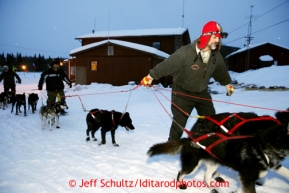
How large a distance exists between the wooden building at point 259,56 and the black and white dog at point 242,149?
34013 millimetres

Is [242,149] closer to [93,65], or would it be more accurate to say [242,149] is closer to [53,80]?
[53,80]

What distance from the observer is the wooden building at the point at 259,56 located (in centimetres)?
2973

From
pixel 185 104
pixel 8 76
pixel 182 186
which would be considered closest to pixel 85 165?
pixel 182 186

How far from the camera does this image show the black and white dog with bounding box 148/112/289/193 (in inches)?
84.8

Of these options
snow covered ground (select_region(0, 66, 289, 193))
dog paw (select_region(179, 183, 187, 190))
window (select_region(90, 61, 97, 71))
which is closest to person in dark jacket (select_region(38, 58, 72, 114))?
snow covered ground (select_region(0, 66, 289, 193))

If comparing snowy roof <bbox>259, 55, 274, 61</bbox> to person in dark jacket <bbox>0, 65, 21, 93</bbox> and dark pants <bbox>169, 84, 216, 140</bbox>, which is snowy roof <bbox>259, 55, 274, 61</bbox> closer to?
dark pants <bbox>169, 84, 216, 140</bbox>

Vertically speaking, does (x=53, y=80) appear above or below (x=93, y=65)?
below

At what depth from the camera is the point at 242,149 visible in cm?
223

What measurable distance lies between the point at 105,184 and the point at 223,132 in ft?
6.20

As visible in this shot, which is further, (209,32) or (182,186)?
(182,186)

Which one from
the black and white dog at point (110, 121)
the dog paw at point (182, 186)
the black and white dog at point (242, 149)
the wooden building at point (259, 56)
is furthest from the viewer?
the wooden building at point (259, 56)

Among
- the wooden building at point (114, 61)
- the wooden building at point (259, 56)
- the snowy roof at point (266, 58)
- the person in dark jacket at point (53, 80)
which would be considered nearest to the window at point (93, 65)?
the wooden building at point (114, 61)

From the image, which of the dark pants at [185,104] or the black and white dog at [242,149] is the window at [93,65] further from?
the black and white dog at [242,149]

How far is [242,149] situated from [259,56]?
1378 inches
